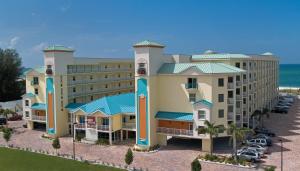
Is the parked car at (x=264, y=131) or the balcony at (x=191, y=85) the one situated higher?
the balcony at (x=191, y=85)

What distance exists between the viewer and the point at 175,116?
52.1m

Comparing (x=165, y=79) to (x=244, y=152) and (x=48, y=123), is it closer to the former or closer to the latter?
(x=244, y=152)

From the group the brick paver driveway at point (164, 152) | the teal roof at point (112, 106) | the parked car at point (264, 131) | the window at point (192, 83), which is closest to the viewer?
the brick paver driveway at point (164, 152)

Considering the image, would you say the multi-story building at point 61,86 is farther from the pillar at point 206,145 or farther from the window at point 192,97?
the pillar at point 206,145

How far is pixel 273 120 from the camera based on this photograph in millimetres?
71812

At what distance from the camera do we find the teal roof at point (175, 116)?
2010 inches

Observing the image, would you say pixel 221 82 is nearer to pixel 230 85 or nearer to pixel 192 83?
pixel 230 85

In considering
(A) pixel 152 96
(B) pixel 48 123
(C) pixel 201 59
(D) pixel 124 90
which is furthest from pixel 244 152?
(D) pixel 124 90

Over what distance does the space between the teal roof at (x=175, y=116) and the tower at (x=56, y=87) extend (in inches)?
806

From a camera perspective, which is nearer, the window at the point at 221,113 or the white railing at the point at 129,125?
the window at the point at 221,113

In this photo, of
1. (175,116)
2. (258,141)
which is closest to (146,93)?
(175,116)

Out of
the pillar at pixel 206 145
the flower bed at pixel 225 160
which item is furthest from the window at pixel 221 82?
the flower bed at pixel 225 160

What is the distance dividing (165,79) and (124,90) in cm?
3352

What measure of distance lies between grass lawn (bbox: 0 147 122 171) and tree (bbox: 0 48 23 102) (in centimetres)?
4648
